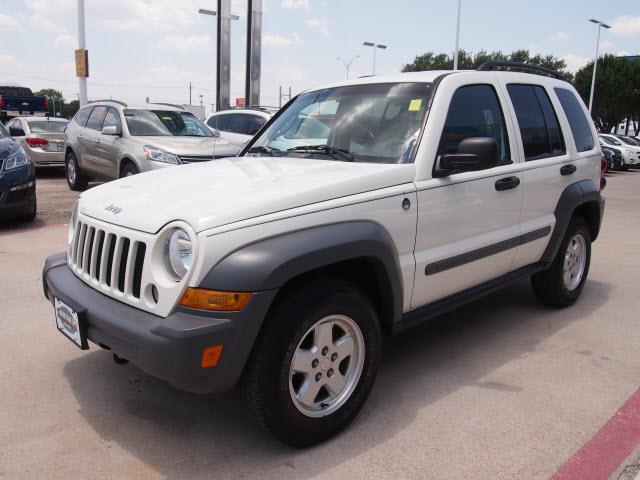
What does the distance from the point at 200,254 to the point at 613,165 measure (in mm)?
24658

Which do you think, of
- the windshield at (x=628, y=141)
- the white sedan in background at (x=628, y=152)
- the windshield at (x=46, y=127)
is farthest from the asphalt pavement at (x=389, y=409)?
the windshield at (x=628, y=141)

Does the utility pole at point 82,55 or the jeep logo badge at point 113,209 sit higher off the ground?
the utility pole at point 82,55

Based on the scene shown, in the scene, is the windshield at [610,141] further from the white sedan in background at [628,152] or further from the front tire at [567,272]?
the front tire at [567,272]

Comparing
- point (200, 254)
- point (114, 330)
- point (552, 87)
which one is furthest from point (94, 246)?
point (552, 87)

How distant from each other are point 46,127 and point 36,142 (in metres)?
1.12

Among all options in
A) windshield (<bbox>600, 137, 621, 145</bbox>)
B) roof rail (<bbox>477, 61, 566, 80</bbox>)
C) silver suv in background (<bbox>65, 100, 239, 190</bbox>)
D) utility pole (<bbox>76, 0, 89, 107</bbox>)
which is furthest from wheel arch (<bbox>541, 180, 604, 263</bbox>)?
windshield (<bbox>600, 137, 621, 145</bbox>)

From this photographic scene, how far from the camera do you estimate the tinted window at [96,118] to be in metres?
9.90

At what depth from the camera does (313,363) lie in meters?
2.69

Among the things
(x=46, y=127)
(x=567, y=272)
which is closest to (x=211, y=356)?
(x=567, y=272)

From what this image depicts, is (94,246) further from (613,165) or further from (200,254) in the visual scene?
(613,165)

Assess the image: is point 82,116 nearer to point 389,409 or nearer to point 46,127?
point 46,127

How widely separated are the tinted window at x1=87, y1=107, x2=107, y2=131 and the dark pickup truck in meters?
17.7

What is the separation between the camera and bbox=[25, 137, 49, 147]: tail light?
12.9m

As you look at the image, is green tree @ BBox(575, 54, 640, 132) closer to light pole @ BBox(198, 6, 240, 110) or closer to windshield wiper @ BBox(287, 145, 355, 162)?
light pole @ BBox(198, 6, 240, 110)
